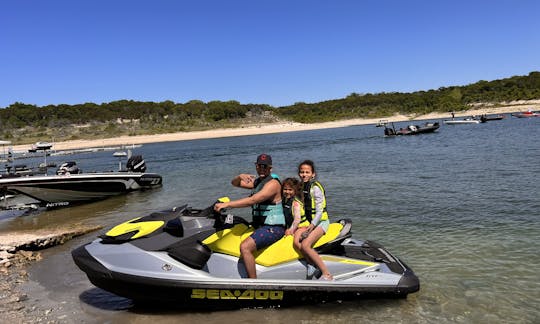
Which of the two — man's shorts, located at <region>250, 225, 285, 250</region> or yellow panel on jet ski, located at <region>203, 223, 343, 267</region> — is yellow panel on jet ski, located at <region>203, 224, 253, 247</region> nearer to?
yellow panel on jet ski, located at <region>203, 223, 343, 267</region>

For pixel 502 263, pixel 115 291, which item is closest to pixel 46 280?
pixel 115 291

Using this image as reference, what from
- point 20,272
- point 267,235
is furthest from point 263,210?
point 20,272

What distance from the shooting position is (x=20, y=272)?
6.59 metres

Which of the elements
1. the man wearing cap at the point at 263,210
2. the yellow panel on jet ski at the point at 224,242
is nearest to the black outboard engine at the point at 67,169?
the yellow panel on jet ski at the point at 224,242

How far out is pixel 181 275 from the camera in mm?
4484

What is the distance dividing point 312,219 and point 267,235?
24.7 inches

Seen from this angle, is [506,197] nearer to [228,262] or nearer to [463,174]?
[463,174]

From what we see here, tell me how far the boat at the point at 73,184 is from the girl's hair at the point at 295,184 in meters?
11.2

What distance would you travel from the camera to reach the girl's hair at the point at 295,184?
4578 millimetres

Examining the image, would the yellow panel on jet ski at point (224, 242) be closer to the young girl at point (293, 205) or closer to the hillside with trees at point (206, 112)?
the young girl at point (293, 205)

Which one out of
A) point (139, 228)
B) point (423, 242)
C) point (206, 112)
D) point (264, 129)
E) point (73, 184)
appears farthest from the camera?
point (206, 112)

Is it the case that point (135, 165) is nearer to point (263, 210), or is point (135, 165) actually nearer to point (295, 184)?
point (263, 210)

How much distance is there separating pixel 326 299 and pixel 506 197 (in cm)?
788

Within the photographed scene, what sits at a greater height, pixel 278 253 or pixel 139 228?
pixel 139 228
